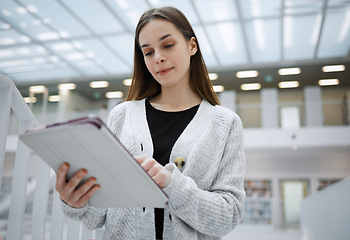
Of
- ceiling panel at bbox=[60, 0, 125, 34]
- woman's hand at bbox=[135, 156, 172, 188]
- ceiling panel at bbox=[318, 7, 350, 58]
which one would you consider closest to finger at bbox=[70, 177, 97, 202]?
woman's hand at bbox=[135, 156, 172, 188]

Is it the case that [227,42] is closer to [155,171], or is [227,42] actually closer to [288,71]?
[288,71]

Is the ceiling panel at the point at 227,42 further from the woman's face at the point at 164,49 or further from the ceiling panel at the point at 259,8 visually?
the woman's face at the point at 164,49

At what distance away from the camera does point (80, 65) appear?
13273 millimetres

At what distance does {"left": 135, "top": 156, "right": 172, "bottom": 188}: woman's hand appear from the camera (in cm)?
92

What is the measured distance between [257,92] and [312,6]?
7408 mm

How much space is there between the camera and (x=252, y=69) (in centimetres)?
1371

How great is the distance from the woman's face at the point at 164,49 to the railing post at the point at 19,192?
0.62 m

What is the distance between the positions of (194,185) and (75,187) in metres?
0.32

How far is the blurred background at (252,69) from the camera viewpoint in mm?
9523

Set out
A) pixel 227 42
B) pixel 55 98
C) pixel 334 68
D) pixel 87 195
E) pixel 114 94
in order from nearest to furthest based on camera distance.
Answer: pixel 87 195
pixel 227 42
pixel 334 68
pixel 55 98
pixel 114 94

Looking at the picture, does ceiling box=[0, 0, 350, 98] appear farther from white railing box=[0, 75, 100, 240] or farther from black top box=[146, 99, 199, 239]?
black top box=[146, 99, 199, 239]

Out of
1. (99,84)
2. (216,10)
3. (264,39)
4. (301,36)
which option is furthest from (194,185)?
(99,84)

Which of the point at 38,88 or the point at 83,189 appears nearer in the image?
the point at 83,189

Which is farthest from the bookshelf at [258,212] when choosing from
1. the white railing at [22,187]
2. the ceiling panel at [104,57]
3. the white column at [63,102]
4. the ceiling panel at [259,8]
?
the white railing at [22,187]
